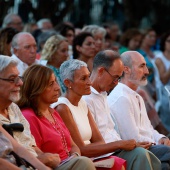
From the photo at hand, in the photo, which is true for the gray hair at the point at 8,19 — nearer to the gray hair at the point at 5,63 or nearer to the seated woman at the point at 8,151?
the gray hair at the point at 5,63

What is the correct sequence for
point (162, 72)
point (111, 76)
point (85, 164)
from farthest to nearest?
1. point (162, 72)
2. point (111, 76)
3. point (85, 164)

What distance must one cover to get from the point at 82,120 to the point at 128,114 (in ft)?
2.73

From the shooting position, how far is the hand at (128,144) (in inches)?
327

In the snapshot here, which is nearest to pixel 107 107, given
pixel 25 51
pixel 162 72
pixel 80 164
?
pixel 80 164

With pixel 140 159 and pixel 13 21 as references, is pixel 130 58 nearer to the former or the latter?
pixel 140 159

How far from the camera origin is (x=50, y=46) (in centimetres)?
1088

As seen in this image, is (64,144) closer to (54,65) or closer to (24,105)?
(24,105)

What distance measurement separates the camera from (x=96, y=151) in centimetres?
823

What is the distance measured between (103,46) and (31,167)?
6.65m

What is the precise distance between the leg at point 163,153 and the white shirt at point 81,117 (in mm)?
853

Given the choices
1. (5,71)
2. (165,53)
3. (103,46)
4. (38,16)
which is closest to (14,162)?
(5,71)

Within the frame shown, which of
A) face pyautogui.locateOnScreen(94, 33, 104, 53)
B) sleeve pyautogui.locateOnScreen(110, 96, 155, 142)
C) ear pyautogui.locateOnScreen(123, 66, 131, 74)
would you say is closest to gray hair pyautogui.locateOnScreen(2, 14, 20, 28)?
face pyautogui.locateOnScreen(94, 33, 104, 53)

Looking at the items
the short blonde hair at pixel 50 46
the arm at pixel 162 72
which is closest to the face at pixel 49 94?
the short blonde hair at pixel 50 46

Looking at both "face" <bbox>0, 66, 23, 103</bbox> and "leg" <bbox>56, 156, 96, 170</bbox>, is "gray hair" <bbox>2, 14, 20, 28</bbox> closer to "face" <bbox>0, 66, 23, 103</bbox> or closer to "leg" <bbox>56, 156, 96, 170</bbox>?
"face" <bbox>0, 66, 23, 103</bbox>
